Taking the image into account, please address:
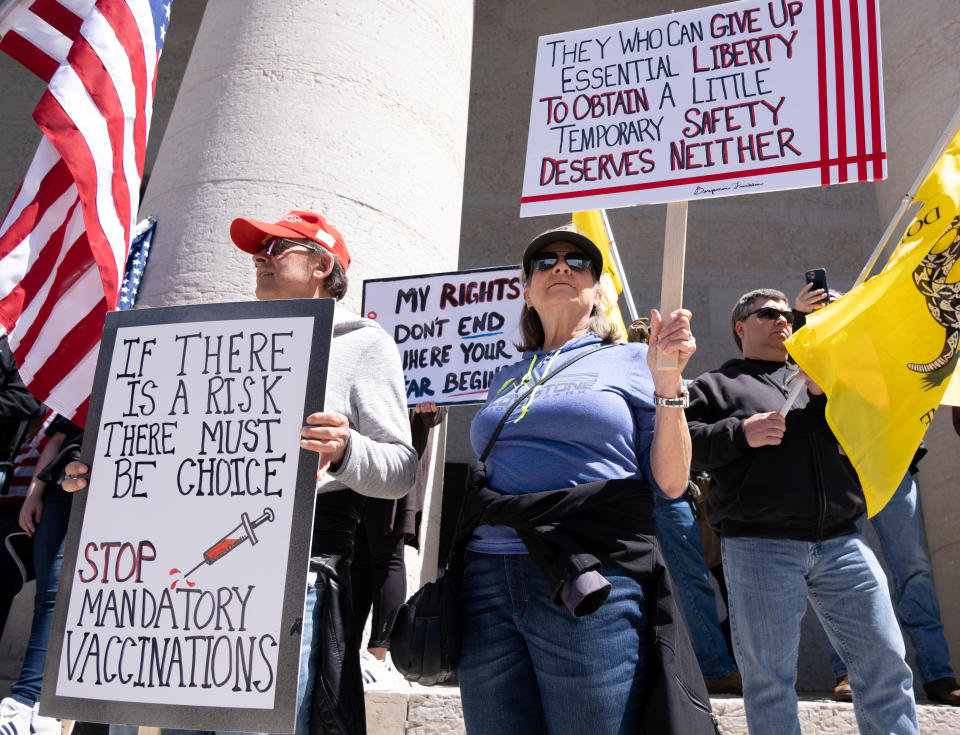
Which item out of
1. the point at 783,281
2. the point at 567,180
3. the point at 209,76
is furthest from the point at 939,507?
the point at 209,76

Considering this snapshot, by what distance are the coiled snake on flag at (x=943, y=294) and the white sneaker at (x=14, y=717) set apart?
3.36 metres

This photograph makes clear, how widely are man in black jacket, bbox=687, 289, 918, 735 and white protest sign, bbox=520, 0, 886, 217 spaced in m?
0.77

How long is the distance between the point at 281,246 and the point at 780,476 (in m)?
1.86

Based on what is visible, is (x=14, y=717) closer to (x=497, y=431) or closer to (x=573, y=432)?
(x=497, y=431)

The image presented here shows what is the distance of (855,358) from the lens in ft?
9.84

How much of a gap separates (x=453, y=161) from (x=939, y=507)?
3.93 meters

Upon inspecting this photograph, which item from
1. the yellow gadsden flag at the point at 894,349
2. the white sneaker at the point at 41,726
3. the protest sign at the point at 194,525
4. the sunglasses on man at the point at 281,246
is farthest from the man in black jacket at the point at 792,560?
the white sneaker at the point at 41,726

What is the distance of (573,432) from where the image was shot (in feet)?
7.50

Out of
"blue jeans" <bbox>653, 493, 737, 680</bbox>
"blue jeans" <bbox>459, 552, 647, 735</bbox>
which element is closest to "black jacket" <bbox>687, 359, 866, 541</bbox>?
"blue jeans" <bbox>653, 493, 737, 680</bbox>

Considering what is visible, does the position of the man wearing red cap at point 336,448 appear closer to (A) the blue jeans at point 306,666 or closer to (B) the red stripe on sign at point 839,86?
(A) the blue jeans at point 306,666

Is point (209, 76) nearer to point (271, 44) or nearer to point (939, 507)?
point (271, 44)

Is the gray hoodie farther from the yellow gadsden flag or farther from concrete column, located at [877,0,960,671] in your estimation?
concrete column, located at [877,0,960,671]

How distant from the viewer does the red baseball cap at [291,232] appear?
2.71 meters

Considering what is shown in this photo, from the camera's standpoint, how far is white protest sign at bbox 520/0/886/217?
2941 mm
